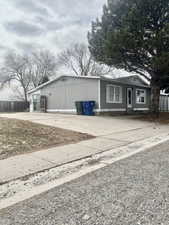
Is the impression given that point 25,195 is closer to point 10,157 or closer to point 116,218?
point 116,218

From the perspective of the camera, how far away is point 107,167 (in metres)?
4.32

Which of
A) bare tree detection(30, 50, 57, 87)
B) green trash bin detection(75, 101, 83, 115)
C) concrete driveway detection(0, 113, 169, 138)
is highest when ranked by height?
bare tree detection(30, 50, 57, 87)

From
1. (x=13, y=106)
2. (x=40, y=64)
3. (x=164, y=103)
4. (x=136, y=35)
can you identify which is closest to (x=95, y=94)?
(x=136, y=35)

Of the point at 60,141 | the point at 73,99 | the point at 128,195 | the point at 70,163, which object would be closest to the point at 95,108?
the point at 73,99

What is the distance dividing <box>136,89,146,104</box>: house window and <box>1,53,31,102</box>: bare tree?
25.5 m

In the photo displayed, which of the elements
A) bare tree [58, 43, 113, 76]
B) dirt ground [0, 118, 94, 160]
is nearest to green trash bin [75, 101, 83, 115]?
dirt ground [0, 118, 94, 160]

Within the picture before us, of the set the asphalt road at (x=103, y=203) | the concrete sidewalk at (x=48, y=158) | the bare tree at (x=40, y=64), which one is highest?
the bare tree at (x=40, y=64)

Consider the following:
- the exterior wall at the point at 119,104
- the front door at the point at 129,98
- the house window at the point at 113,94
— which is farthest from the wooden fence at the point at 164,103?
the house window at the point at 113,94

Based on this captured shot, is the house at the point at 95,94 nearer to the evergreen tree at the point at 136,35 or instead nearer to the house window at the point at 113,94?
the house window at the point at 113,94

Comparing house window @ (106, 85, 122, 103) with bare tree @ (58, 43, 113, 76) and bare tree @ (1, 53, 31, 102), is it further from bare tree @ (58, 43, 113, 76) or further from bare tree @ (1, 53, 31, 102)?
bare tree @ (1, 53, 31, 102)

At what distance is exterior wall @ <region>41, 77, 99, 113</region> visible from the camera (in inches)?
675

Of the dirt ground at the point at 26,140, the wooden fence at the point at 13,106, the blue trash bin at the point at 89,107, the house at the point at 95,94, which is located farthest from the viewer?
the wooden fence at the point at 13,106

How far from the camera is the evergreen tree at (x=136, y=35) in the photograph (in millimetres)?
12984

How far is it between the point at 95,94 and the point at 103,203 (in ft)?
47.1
